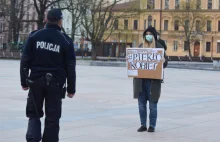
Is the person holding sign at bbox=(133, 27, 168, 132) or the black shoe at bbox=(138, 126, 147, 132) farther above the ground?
the person holding sign at bbox=(133, 27, 168, 132)

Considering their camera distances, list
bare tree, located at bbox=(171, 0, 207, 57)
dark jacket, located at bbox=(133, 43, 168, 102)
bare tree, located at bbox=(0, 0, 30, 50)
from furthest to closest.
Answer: bare tree, located at bbox=(171, 0, 207, 57) → bare tree, located at bbox=(0, 0, 30, 50) → dark jacket, located at bbox=(133, 43, 168, 102)

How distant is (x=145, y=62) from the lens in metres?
10.9

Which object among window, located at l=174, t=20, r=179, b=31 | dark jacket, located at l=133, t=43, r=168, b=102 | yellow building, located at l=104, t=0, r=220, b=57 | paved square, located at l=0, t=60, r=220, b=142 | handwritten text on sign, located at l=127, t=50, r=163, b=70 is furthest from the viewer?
yellow building, located at l=104, t=0, r=220, b=57

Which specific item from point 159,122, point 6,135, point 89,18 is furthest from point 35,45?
point 89,18

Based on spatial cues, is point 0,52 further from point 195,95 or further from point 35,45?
point 35,45

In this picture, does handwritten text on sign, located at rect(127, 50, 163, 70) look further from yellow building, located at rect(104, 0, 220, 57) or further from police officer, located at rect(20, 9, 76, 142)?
yellow building, located at rect(104, 0, 220, 57)

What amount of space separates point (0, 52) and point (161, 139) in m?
57.2

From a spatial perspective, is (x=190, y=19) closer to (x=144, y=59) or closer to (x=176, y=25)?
(x=176, y=25)

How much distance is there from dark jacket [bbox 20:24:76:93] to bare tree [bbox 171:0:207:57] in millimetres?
77645

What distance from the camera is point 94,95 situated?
59.2ft

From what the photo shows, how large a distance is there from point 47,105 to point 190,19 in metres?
81.5

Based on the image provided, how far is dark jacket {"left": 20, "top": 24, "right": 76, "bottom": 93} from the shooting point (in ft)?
24.7

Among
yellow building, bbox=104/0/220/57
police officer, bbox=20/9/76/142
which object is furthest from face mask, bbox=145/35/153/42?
yellow building, bbox=104/0/220/57

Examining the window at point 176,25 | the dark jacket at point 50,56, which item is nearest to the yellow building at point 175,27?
the window at point 176,25
